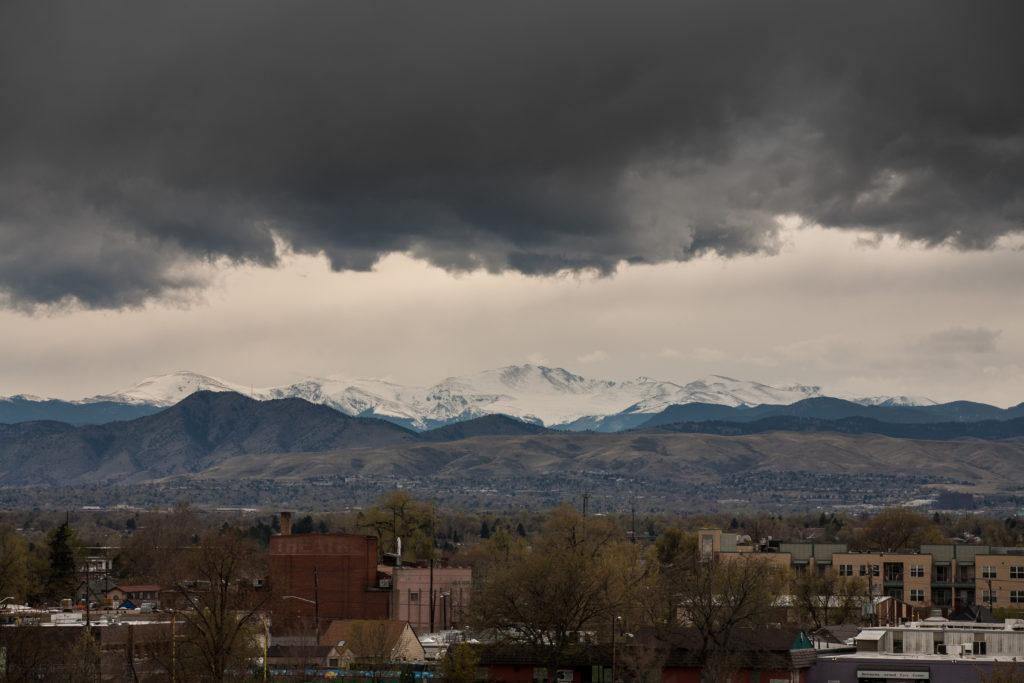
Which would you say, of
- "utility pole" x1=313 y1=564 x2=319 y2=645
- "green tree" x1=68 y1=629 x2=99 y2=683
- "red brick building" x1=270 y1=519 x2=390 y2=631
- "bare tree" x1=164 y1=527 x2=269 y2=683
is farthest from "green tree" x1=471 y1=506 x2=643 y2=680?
"red brick building" x1=270 y1=519 x2=390 y2=631

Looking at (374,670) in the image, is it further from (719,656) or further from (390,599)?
(390,599)

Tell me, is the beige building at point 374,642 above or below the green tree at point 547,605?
below

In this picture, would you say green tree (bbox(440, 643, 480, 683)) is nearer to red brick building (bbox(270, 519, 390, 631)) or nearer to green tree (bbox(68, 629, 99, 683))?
green tree (bbox(68, 629, 99, 683))

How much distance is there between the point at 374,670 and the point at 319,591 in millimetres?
43387

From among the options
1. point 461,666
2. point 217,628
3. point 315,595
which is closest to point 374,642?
point 461,666

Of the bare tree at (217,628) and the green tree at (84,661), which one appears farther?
the green tree at (84,661)

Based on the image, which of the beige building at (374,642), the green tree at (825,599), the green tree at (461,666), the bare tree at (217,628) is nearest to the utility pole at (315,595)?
the beige building at (374,642)

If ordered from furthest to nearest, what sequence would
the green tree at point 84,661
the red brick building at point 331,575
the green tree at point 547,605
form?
the red brick building at point 331,575 → the green tree at point 547,605 → the green tree at point 84,661

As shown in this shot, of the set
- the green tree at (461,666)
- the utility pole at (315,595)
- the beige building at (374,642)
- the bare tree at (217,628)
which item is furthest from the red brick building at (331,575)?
the green tree at (461,666)

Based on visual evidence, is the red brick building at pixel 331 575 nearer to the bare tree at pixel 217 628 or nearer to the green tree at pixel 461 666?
the bare tree at pixel 217 628

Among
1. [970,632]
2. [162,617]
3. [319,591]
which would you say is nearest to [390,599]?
[319,591]

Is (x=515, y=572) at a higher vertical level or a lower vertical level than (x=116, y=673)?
higher

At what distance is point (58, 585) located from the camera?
197 metres

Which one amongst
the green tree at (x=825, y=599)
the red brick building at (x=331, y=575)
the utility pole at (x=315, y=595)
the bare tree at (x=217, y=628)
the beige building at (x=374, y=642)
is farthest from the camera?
the red brick building at (x=331, y=575)
